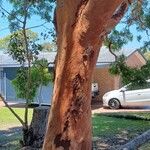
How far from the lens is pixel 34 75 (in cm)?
1241

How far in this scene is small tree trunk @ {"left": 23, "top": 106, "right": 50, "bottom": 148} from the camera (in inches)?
403

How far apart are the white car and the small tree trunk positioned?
14974 mm


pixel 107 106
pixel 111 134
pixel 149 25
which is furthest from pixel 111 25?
pixel 107 106

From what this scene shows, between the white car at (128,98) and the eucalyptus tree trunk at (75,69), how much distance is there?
22033mm

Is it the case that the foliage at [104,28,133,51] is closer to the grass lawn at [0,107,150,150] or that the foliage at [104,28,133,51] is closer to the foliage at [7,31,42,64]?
the grass lawn at [0,107,150,150]

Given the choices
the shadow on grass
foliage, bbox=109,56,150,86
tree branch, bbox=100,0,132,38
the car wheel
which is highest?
foliage, bbox=109,56,150,86

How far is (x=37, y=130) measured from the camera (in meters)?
10.4

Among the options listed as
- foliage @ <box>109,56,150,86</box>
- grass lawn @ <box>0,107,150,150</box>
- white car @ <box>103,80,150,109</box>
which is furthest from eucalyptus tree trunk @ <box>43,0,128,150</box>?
white car @ <box>103,80,150,109</box>

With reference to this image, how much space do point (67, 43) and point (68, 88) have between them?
330 millimetres

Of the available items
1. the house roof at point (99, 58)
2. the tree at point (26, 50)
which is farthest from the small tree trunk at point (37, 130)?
the house roof at point (99, 58)

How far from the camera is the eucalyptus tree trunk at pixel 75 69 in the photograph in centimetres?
304

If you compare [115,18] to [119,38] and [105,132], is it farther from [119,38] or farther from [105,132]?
[119,38]

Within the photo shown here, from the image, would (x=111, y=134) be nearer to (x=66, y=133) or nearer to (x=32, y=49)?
(x=32, y=49)

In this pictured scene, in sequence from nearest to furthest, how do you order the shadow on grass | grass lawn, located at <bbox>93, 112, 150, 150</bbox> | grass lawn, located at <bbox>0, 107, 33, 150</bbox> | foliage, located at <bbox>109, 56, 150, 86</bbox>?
1. the shadow on grass
2. grass lawn, located at <bbox>93, 112, 150, 150</bbox>
3. grass lawn, located at <bbox>0, 107, 33, 150</bbox>
4. foliage, located at <bbox>109, 56, 150, 86</bbox>
